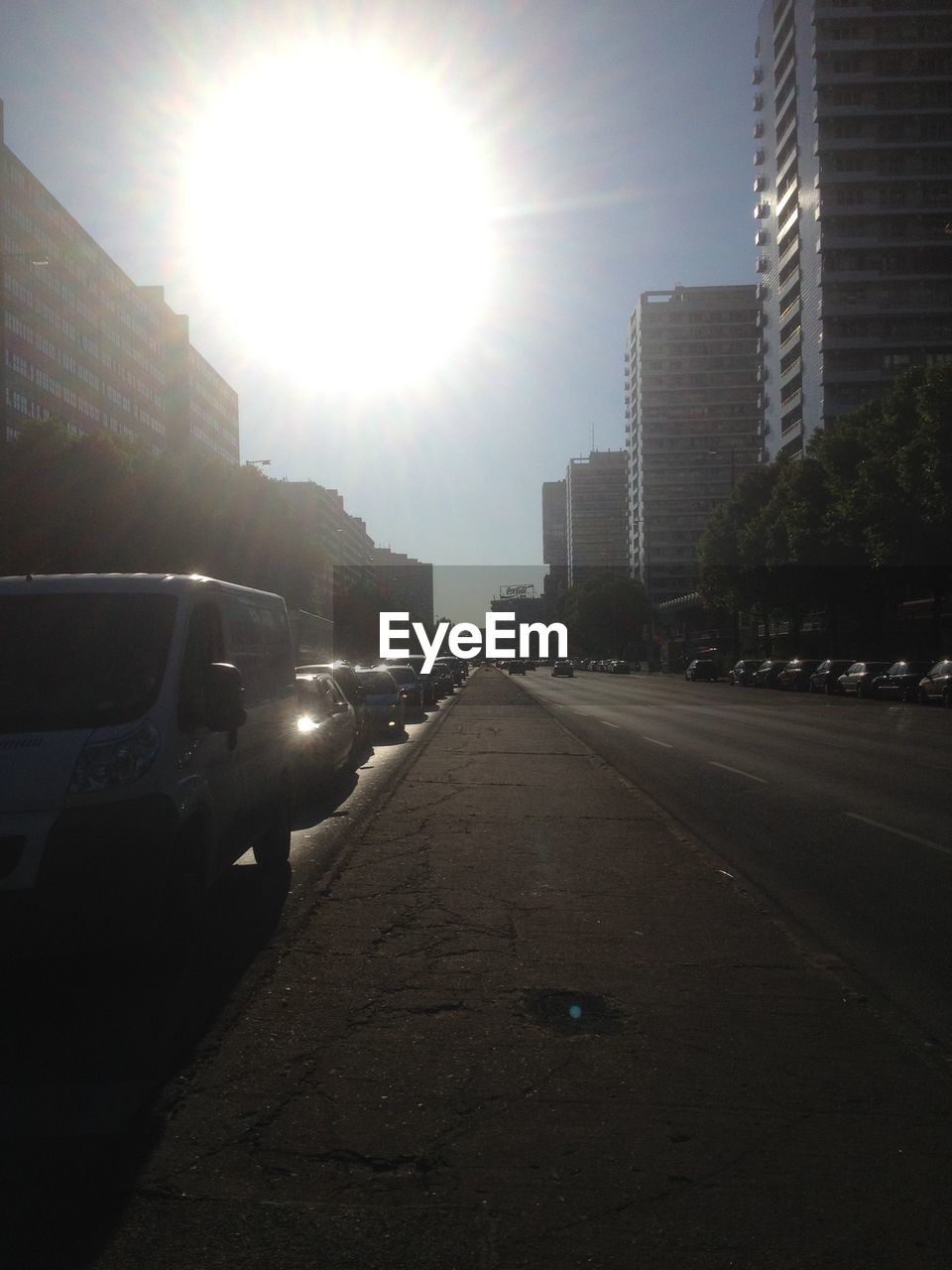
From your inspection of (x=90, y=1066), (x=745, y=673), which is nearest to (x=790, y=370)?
(x=745, y=673)

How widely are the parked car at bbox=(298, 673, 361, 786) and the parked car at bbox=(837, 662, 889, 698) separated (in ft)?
110

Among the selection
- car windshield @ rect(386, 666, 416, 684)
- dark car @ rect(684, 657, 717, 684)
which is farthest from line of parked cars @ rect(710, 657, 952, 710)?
car windshield @ rect(386, 666, 416, 684)

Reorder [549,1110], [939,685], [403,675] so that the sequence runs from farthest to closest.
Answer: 1. [939,685]
2. [403,675]
3. [549,1110]

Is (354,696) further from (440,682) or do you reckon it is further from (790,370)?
(790,370)

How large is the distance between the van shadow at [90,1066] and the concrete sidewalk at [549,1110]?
13 centimetres

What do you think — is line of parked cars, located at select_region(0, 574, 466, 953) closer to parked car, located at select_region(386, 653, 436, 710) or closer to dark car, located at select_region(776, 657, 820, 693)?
parked car, located at select_region(386, 653, 436, 710)

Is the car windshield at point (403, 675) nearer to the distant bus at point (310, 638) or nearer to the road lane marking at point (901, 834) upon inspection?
the distant bus at point (310, 638)

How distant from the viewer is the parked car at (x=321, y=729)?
13.8 metres

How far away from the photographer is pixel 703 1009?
5340 millimetres

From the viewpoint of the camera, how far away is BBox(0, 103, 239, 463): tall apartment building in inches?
2781

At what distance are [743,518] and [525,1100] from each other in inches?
2633

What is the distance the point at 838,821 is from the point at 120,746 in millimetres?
7954

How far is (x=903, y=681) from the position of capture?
135ft

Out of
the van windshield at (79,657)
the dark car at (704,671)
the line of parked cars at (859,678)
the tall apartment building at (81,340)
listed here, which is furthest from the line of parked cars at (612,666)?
the van windshield at (79,657)
